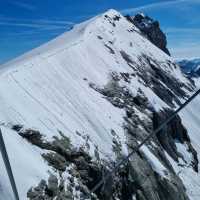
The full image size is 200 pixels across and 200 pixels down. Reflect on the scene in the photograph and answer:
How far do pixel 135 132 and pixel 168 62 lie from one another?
6314cm

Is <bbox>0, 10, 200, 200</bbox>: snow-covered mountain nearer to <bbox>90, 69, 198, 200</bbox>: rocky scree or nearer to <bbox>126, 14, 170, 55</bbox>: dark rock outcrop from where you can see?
<bbox>90, 69, 198, 200</bbox>: rocky scree

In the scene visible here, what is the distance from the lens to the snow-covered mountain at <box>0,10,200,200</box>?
20109mm

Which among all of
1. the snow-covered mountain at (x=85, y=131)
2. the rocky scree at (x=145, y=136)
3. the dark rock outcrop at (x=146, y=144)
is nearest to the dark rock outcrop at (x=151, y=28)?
A: the snow-covered mountain at (x=85, y=131)

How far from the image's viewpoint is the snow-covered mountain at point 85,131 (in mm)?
20109

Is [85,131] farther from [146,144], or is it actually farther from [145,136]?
[145,136]

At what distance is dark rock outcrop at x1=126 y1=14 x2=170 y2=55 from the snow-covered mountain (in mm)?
60199

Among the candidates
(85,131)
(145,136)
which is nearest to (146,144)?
(145,136)

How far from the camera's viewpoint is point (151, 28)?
389 feet

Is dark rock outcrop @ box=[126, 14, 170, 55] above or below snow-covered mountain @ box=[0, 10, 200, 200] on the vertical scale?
above

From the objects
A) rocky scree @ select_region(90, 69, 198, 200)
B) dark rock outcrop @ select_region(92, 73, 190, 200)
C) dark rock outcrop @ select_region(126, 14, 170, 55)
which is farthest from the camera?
dark rock outcrop @ select_region(126, 14, 170, 55)

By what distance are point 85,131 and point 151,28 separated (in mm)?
95991

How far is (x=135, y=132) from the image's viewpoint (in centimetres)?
3600


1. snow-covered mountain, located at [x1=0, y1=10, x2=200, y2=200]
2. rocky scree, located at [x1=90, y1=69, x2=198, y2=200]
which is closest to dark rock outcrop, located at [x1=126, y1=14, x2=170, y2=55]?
snow-covered mountain, located at [x1=0, y1=10, x2=200, y2=200]

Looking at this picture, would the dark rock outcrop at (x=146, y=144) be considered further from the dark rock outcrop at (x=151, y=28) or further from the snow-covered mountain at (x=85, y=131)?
the dark rock outcrop at (x=151, y=28)
